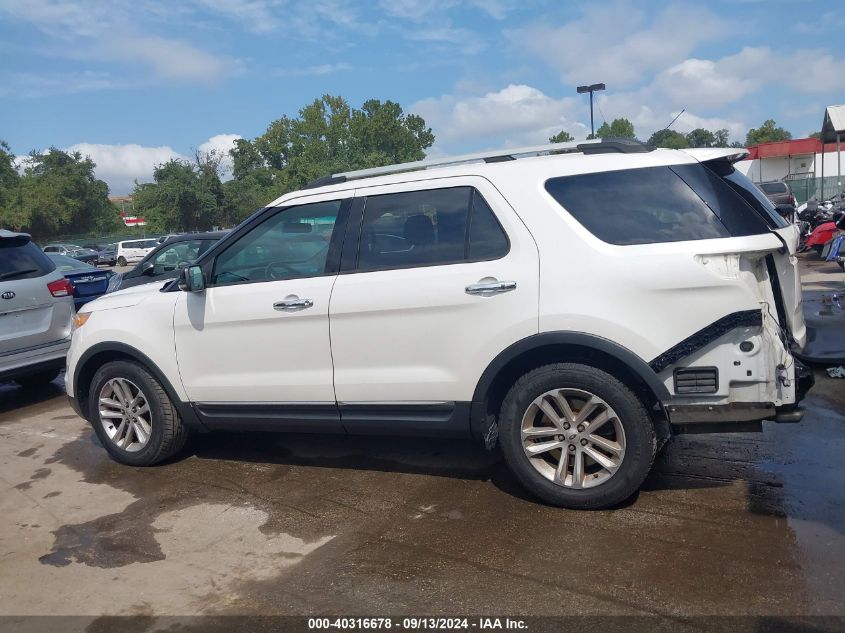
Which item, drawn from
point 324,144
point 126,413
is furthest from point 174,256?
point 324,144

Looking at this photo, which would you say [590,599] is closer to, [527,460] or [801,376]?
[527,460]

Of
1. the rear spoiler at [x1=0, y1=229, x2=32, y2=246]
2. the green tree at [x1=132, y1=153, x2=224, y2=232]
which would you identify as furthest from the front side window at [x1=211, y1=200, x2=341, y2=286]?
the green tree at [x1=132, y1=153, x2=224, y2=232]

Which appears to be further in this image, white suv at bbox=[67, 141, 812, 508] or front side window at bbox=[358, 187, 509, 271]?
front side window at bbox=[358, 187, 509, 271]

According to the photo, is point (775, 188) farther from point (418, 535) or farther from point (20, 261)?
point (418, 535)

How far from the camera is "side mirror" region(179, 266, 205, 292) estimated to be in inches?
192

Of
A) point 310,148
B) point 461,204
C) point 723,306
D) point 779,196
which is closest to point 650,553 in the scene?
point 723,306

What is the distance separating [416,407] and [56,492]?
2702 millimetres

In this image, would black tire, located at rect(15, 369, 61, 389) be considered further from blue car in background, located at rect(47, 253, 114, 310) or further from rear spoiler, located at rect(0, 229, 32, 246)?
blue car in background, located at rect(47, 253, 114, 310)

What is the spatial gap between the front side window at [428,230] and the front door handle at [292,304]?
0.40 metres

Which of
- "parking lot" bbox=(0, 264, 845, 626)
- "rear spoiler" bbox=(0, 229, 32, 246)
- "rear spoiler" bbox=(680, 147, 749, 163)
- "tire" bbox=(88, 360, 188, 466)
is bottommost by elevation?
"parking lot" bbox=(0, 264, 845, 626)

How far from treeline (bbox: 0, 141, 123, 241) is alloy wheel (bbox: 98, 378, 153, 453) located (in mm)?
56759

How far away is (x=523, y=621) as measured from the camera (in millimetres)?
3096

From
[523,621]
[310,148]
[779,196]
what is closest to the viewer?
[523,621]

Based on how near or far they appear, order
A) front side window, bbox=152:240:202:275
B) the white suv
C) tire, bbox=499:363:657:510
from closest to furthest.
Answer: the white suv
tire, bbox=499:363:657:510
front side window, bbox=152:240:202:275
